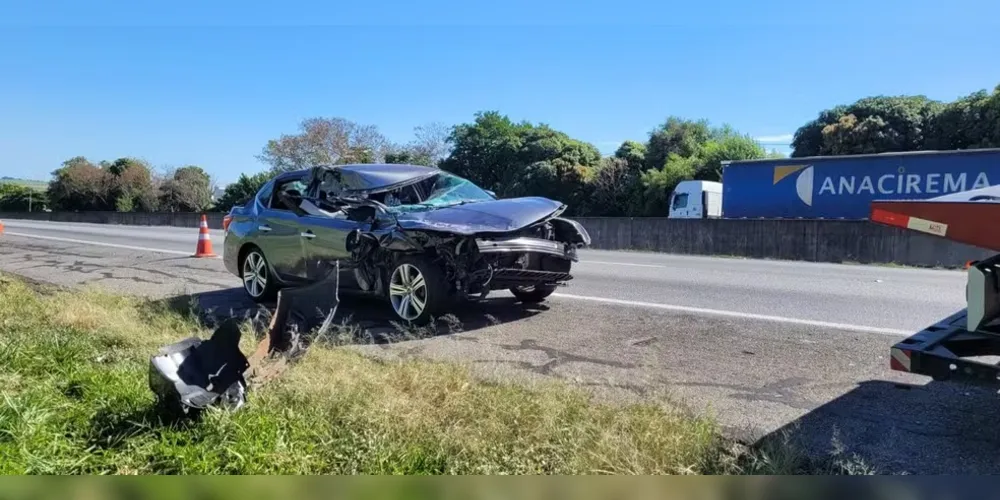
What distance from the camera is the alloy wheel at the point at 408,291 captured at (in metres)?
6.54

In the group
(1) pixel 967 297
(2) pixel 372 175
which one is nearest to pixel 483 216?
(2) pixel 372 175

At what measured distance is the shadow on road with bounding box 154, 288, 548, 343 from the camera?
6.49 meters

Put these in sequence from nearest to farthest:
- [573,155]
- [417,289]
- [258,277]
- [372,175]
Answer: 1. [417,289]
2. [372,175]
3. [258,277]
4. [573,155]

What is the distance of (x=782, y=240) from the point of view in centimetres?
2000

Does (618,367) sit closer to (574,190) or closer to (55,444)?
(55,444)

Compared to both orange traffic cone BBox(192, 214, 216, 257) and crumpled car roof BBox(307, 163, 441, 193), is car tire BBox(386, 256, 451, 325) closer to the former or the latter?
crumpled car roof BBox(307, 163, 441, 193)

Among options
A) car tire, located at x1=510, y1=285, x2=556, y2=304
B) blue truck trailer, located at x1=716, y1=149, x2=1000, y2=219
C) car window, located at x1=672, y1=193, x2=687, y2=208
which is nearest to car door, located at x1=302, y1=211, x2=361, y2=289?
car tire, located at x1=510, y1=285, x2=556, y2=304

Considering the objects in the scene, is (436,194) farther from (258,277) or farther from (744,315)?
(744,315)

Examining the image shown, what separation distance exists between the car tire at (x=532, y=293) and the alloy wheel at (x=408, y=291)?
1565 millimetres

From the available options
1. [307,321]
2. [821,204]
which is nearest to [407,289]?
[307,321]

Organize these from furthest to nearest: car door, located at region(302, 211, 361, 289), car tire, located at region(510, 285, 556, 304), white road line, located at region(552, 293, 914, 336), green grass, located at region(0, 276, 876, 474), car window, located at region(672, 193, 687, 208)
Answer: car window, located at region(672, 193, 687, 208) → car tire, located at region(510, 285, 556, 304) → car door, located at region(302, 211, 361, 289) → white road line, located at region(552, 293, 914, 336) → green grass, located at region(0, 276, 876, 474)

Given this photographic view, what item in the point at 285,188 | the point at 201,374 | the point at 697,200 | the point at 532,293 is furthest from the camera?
the point at 697,200

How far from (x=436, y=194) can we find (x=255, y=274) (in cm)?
265

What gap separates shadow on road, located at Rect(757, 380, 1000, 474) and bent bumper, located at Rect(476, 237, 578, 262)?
3.08m
